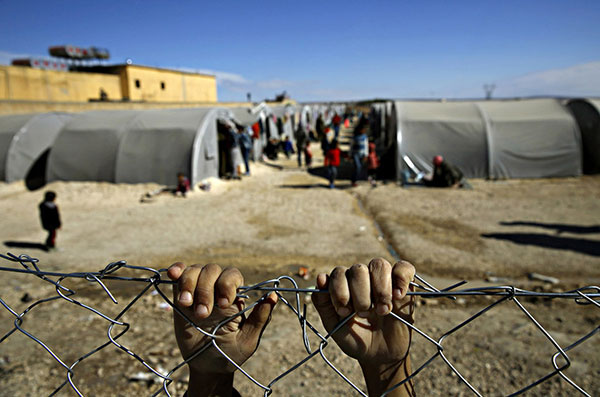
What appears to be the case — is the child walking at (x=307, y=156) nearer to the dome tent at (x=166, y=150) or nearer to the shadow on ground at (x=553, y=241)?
the dome tent at (x=166, y=150)

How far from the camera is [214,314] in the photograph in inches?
55.6

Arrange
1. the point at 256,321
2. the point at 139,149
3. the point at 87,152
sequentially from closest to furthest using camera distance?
the point at 256,321 → the point at 139,149 → the point at 87,152

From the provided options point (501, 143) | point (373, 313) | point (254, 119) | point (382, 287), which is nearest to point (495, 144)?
point (501, 143)

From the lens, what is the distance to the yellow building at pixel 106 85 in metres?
21.3

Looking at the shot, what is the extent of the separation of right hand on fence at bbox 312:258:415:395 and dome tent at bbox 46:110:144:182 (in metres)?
13.4

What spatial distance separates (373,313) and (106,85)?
107ft

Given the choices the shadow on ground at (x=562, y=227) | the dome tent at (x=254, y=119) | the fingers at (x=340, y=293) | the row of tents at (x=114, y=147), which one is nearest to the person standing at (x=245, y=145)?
the row of tents at (x=114, y=147)

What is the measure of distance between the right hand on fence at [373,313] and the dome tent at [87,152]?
13399 mm

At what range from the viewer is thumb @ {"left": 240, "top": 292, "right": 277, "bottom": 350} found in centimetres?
141

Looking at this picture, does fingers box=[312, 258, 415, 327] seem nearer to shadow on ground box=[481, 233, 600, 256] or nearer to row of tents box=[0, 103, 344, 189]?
shadow on ground box=[481, 233, 600, 256]

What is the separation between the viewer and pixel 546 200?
11305mm

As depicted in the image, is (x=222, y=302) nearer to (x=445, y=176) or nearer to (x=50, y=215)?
(x=50, y=215)

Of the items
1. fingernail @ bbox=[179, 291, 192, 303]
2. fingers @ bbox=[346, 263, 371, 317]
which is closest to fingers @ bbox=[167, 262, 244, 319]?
fingernail @ bbox=[179, 291, 192, 303]

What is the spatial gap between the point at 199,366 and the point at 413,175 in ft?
44.9
